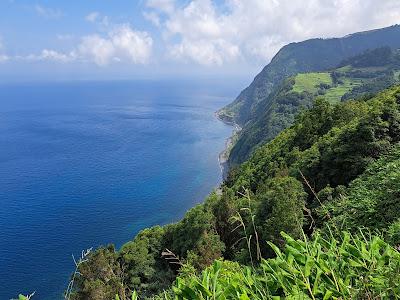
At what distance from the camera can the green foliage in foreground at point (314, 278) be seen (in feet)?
10.2

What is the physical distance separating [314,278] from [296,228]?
19.2m

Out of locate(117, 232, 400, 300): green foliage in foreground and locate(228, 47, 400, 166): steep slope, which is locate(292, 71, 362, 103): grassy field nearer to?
locate(228, 47, 400, 166): steep slope

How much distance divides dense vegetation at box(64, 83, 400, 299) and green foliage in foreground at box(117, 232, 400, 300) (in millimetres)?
11

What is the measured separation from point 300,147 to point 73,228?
189 feet

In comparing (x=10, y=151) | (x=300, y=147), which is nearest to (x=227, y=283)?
(x=300, y=147)

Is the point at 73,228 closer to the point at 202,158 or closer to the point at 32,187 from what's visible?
the point at 32,187

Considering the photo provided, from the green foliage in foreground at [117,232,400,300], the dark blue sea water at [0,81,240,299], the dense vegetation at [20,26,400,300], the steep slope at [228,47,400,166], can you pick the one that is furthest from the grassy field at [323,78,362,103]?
the green foliage in foreground at [117,232,400,300]

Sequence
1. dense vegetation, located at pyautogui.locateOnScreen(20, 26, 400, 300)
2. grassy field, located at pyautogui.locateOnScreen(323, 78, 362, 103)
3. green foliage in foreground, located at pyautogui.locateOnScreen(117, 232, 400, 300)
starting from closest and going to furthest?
green foliage in foreground, located at pyautogui.locateOnScreen(117, 232, 400, 300) → dense vegetation, located at pyautogui.locateOnScreen(20, 26, 400, 300) → grassy field, located at pyautogui.locateOnScreen(323, 78, 362, 103)

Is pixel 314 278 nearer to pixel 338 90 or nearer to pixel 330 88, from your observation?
pixel 338 90

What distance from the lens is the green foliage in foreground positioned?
122 inches

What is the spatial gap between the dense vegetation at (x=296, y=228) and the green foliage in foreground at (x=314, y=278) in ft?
0.04

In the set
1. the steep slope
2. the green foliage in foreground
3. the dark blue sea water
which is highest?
the green foliage in foreground

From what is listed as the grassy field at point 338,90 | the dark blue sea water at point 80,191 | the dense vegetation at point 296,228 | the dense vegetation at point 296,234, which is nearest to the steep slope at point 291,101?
the grassy field at point 338,90

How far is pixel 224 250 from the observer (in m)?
35.2
